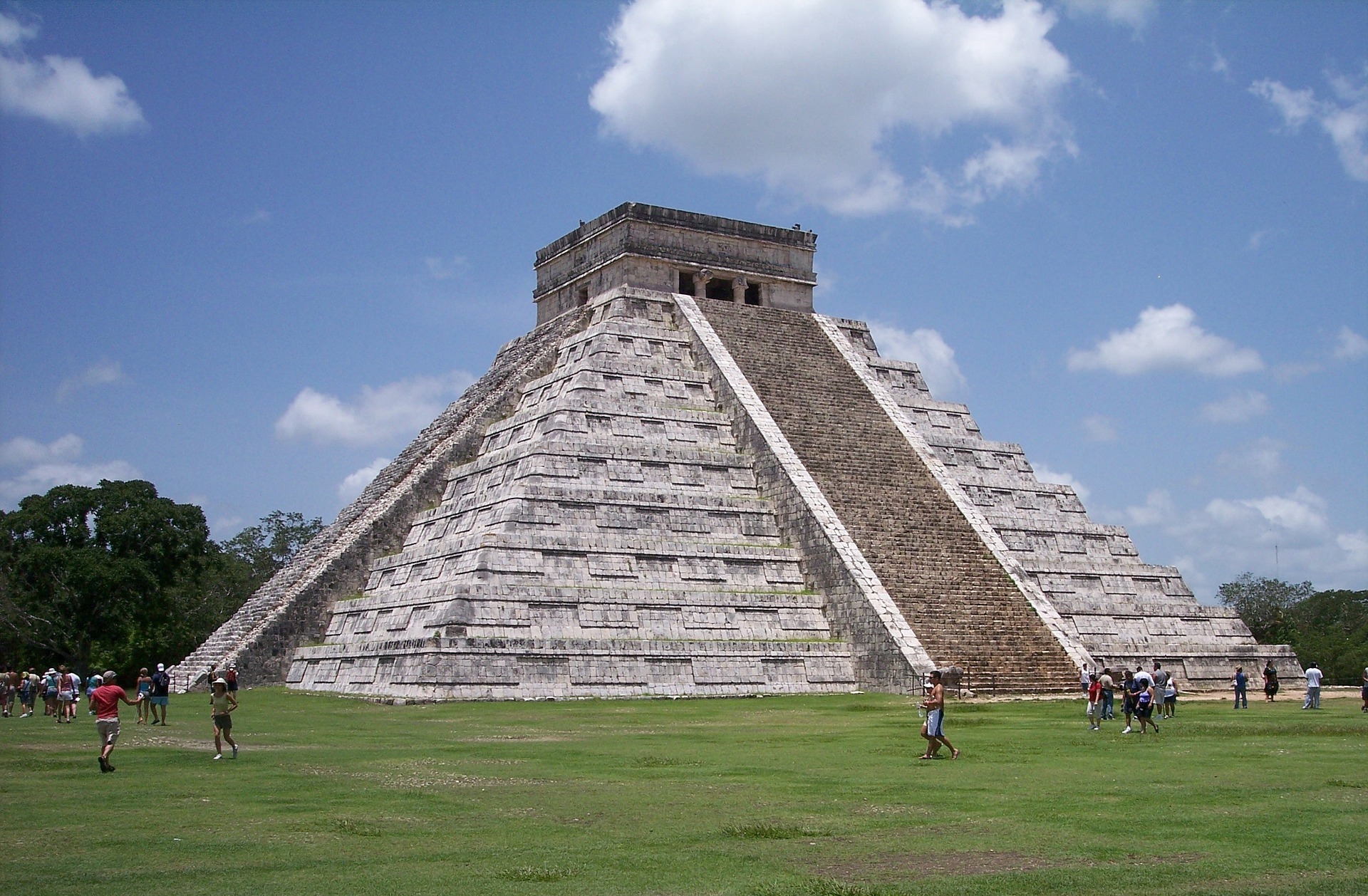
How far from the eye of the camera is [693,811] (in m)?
11.3

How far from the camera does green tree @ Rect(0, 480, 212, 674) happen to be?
40.3 m

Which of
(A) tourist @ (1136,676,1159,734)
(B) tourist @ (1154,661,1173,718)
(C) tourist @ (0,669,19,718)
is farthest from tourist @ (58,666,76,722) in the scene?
(B) tourist @ (1154,661,1173,718)

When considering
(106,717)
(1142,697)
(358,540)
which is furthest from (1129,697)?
(358,540)

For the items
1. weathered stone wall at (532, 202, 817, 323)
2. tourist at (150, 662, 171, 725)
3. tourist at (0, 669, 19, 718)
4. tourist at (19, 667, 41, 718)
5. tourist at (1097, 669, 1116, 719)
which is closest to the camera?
tourist at (1097, 669, 1116, 719)

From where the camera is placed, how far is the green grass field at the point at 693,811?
874 cm

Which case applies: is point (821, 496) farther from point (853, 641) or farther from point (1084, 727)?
point (1084, 727)

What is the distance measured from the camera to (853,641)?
25984mm

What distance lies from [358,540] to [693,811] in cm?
2183

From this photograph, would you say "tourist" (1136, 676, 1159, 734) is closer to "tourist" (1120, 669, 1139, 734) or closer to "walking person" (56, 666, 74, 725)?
"tourist" (1120, 669, 1139, 734)

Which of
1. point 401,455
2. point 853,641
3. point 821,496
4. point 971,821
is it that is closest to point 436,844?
point 971,821

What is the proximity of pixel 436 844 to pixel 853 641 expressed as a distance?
1697cm

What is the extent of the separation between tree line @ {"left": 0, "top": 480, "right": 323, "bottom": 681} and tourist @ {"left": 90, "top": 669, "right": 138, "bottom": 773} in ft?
90.1

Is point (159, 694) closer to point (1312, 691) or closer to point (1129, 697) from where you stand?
point (1129, 697)

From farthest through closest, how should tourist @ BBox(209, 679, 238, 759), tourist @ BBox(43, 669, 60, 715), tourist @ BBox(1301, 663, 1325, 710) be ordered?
1. tourist @ BBox(1301, 663, 1325, 710)
2. tourist @ BBox(43, 669, 60, 715)
3. tourist @ BBox(209, 679, 238, 759)
